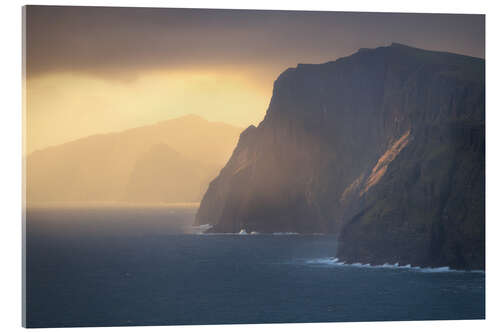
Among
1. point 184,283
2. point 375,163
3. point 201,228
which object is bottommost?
point 184,283

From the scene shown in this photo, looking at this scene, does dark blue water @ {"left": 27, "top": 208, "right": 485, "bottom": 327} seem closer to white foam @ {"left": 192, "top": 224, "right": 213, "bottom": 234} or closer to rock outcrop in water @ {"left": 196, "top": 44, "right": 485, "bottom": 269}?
rock outcrop in water @ {"left": 196, "top": 44, "right": 485, "bottom": 269}

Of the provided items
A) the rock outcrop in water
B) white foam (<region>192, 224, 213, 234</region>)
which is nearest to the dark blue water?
the rock outcrop in water

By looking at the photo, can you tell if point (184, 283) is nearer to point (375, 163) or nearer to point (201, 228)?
point (201, 228)

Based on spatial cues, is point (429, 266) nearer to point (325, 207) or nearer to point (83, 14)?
point (325, 207)

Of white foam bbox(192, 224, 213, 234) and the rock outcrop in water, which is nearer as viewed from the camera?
the rock outcrop in water

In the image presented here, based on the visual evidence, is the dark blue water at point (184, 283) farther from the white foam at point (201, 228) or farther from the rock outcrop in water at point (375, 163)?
the white foam at point (201, 228)

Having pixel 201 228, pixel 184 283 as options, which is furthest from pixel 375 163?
pixel 184 283
